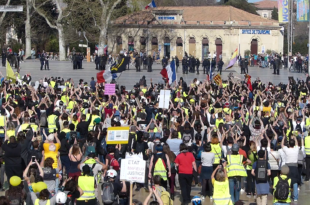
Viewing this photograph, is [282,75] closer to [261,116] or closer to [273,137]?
[261,116]

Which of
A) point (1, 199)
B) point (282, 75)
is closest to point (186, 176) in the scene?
point (1, 199)

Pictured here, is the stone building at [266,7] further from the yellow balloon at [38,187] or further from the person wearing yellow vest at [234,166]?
the yellow balloon at [38,187]

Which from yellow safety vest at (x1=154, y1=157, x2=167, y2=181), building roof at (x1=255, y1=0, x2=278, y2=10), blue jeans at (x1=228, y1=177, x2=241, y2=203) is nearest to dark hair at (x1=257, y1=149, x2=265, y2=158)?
blue jeans at (x1=228, y1=177, x2=241, y2=203)

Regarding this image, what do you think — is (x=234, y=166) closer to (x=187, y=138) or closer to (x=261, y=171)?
(x=261, y=171)

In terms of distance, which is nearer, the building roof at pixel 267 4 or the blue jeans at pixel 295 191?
the blue jeans at pixel 295 191

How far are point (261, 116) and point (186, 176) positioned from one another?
481 cm

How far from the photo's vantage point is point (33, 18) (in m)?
62.9

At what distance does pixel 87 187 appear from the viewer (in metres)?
9.96

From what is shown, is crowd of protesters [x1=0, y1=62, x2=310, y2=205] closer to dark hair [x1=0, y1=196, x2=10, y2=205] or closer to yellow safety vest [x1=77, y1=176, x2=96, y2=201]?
yellow safety vest [x1=77, y1=176, x2=96, y2=201]

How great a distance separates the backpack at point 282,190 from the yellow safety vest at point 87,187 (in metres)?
2.90

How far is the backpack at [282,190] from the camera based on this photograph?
10039 mm

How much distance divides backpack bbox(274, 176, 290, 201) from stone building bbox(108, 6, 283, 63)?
53462 mm

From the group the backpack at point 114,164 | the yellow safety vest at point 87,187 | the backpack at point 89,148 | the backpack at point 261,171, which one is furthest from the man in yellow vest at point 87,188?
the backpack at point 261,171

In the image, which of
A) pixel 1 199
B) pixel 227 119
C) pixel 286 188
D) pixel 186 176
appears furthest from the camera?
pixel 227 119
